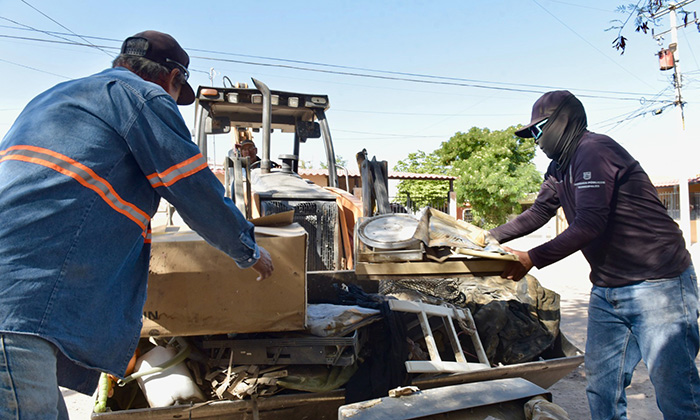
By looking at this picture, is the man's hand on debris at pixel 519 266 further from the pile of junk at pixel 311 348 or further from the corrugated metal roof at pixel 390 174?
the corrugated metal roof at pixel 390 174

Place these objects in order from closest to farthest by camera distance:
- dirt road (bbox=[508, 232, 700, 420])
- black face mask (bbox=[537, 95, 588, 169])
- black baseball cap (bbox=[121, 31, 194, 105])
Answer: black baseball cap (bbox=[121, 31, 194, 105]) → black face mask (bbox=[537, 95, 588, 169]) → dirt road (bbox=[508, 232, 700, 420])

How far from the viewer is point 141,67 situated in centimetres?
174

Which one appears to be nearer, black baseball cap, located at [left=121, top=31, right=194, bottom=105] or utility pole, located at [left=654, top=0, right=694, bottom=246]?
black baseball cap, located at [left=121, top=31, right=194, bottom=105]

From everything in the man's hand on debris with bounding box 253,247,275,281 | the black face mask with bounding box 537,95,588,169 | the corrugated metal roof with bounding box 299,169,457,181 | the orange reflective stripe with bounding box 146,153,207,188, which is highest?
the corrugated metal roof with bounding box 299,169,457,181

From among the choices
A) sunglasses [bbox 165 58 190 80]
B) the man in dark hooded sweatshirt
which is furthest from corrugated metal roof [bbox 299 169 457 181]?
sunglasses [bbox 165 58 190 80]

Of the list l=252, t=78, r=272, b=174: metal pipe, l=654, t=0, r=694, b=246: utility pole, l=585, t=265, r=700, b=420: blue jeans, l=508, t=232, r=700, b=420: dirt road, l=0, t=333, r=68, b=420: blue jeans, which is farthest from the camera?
l=654, t=0, r=694, b=246: utility pole

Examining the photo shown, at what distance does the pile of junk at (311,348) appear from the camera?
85.4 inches

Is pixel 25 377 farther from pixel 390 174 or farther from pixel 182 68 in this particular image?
pixel 390 174

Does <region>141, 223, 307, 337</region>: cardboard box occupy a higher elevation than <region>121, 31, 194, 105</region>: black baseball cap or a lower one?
lower

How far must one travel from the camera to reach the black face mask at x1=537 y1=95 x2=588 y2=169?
248cm

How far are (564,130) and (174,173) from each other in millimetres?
1979

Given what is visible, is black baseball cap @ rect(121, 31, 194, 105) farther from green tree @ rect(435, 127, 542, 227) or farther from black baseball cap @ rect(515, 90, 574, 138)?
green tree @ rect(435, 127, 542, 227)

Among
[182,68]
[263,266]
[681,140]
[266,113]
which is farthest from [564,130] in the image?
[681,140]

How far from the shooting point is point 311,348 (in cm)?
242
